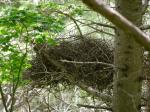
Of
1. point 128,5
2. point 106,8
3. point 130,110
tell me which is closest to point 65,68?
point 130,110

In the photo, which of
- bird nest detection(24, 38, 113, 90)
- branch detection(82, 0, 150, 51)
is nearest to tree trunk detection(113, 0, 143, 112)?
bird nest detection(24, 38, 113, 90)

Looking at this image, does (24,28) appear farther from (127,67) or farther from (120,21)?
(120,21)

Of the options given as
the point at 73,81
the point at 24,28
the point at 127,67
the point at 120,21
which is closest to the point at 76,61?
the point at 73,81

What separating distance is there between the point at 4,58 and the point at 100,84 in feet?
3.10

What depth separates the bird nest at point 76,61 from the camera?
9.52ft

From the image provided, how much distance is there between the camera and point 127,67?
→ 6.44ft

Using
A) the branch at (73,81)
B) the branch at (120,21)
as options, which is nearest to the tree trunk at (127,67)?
the branch at (73,81)

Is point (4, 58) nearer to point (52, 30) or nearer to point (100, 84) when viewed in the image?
point (52, 30)

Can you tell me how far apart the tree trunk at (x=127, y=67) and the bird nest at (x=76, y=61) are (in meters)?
0.79

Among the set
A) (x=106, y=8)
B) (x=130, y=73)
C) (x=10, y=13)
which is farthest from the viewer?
(x=10, y=13)

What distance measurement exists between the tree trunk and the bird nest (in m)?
0.79

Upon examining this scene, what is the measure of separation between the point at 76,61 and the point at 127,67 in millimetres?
1032

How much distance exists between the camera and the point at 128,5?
1.85m

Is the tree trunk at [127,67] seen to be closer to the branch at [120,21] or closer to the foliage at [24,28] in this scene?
the foliage at [24,28]
